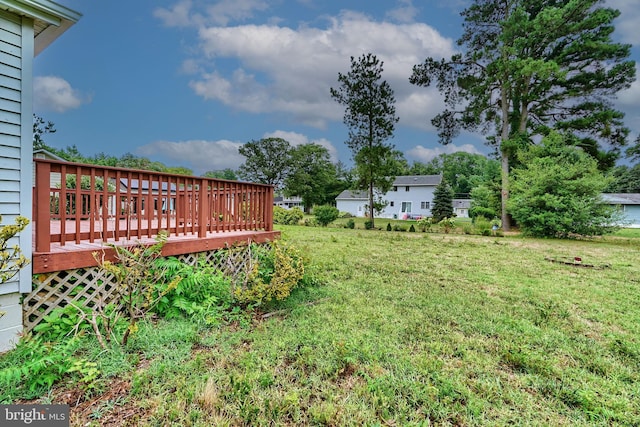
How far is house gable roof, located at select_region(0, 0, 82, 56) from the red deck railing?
1308 millimetres

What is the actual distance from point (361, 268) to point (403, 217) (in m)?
28.8

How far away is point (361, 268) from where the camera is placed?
6.49 metres

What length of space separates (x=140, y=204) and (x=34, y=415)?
7.11 feet

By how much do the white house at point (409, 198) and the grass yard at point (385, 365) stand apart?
28.3 metres

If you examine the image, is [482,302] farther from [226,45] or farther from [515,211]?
[226,45]

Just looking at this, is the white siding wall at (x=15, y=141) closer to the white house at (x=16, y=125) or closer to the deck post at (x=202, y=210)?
the white house at (x=16, y=125)

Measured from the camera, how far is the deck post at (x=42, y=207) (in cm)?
269

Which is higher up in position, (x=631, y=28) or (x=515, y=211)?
(x=631, y=28)

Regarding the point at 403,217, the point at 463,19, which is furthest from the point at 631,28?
the point at 403,217

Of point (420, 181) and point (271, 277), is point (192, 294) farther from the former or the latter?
point (420, 181)

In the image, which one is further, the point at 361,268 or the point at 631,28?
the point at 631,28

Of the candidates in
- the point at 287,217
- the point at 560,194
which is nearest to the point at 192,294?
the point at 560,194

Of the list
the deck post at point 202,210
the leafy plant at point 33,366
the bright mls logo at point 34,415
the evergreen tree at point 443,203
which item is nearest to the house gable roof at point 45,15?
the deck post at point 202,210

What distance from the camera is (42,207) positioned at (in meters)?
2.71
